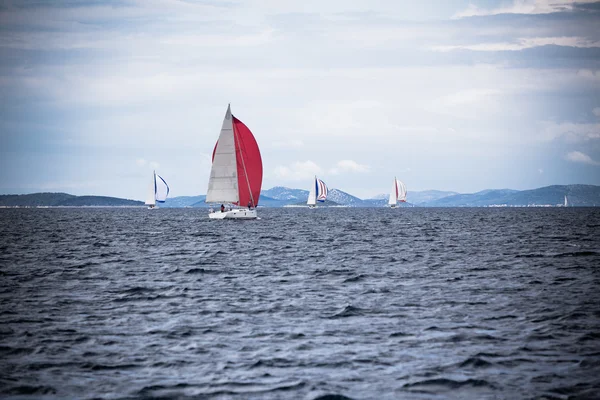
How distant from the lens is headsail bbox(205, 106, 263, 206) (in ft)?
218

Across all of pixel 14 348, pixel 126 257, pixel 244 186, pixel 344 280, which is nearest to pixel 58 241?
pixel 126 257

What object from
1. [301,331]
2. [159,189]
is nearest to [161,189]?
[159,189]

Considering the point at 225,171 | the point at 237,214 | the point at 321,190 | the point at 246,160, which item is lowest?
the point at 237,214

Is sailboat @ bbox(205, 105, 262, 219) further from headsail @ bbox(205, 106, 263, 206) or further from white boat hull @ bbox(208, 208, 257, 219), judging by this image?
white boat hull @ bbox(208, 208, 257, 219)

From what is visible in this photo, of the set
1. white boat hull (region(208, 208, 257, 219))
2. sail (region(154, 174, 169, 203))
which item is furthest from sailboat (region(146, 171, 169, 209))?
white boat hull (region(208, 208, 257, 219))

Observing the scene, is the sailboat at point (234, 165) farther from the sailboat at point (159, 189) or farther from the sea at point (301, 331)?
the sailboat at point (159, 189)

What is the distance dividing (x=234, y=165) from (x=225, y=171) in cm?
122

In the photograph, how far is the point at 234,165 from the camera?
6688 centimetres

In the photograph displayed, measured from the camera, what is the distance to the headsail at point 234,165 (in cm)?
6638

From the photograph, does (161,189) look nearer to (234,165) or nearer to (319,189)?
(319,189)

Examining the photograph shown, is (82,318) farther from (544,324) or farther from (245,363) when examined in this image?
(544,324)

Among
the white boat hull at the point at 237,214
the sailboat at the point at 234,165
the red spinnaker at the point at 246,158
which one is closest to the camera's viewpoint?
the sailboat at the point at 234,165

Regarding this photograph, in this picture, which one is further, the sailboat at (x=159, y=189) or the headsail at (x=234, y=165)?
the sailboat at (x=159, y=189)

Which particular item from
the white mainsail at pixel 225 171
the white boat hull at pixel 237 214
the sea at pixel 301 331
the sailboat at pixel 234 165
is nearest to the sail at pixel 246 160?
the sailboat at pixel 234 165
